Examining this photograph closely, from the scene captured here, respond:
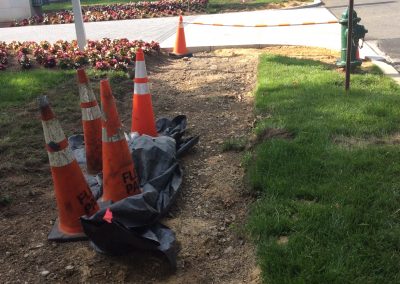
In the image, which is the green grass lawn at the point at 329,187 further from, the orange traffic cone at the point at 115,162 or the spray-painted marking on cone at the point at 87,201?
the spray-painted marking on cone at the point at 87,201

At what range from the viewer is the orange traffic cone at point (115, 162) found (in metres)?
3.59

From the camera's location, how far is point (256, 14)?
16.2 m

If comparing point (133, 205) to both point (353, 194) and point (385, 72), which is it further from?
point (385, 72)

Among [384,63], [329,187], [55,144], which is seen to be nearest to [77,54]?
[384,63]

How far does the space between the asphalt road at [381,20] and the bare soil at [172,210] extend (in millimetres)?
3941

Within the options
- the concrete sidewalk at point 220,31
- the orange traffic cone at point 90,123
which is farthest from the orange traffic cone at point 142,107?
the concrete sidewalk at point 220,31

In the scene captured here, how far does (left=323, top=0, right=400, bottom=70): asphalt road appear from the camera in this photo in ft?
31.8

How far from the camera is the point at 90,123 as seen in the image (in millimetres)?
4160

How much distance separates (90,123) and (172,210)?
112cm

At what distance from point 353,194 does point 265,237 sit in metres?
0.82

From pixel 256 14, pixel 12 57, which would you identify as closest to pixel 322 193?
pixel 12 57

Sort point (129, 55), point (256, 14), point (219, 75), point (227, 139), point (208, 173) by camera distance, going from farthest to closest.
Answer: point (256, 14), point (129, 55), point (219, 75), point (227, 139), point (208, 173)

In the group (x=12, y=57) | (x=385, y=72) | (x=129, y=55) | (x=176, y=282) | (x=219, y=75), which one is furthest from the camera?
(x=12, y=57)

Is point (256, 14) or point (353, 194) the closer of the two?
point (353, 194)
